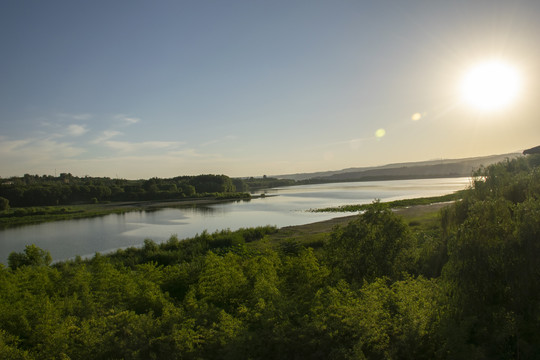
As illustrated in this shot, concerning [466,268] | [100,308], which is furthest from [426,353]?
[100,308]

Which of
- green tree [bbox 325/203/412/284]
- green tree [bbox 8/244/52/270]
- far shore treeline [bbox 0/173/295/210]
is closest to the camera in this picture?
green tree [bbox 325/203/412/284]

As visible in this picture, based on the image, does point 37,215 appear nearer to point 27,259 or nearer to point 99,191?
point 99,191

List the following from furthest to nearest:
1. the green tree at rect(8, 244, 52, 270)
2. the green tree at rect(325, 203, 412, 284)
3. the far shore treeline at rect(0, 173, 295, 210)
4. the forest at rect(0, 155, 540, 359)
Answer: the far shore treeline at rect(0, 173, 295, 210) → the green tree at rect(8, 244, 52, 270) → the green tree at rect(325, 203, 412, 284) → the forest at rect(0, 155, 540, 359)

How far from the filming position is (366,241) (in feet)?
38.9

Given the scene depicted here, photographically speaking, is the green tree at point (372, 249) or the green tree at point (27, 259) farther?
the green tree at point (27, 259)

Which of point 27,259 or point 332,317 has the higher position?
point 332,317

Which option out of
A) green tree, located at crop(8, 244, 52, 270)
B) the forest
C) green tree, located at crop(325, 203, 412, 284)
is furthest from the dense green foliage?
green tree, located at crop(325, 203, 412, 284)

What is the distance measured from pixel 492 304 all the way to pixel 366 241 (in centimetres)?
432

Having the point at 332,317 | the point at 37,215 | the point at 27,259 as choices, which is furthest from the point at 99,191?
the point at 332,317

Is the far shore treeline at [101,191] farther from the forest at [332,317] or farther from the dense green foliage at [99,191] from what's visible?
the forest at [332,317]

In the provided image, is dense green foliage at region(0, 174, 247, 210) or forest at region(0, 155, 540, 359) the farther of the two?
dense green foliage at region(0, 174, 247, 210)

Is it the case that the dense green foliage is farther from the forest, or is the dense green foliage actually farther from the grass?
the forest

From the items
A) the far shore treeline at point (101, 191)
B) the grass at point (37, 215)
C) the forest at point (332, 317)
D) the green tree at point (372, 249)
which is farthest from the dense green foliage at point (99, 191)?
the green tree at point (372, 249)

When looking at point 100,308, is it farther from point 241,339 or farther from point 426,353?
point 426,353
